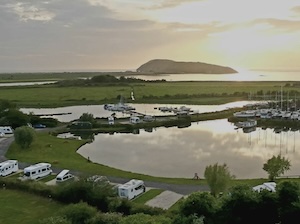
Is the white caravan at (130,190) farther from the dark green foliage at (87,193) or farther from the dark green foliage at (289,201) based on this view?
the dark green foliage at (289,201)

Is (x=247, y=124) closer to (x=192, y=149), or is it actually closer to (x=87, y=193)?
(x=192, y=149)

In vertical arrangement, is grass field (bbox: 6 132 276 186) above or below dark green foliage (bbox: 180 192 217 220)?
below

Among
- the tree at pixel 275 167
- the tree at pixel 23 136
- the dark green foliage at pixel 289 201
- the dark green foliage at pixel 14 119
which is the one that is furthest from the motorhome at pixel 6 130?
the dark green foliage at pixel 289 201

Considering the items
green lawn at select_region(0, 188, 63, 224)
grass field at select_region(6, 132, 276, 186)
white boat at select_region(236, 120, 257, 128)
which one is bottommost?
green lawn at select_region(0, 188, 63, 224)

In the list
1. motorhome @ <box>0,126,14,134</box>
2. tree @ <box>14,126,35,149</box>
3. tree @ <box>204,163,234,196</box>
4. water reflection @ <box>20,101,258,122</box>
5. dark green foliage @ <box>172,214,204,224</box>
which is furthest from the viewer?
water reflection @ <box>20,101,258,122</box>

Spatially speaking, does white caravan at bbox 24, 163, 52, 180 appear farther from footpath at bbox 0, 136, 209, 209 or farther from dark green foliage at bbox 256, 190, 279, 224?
dark green foliage at bbox 256, 190, 279, 224

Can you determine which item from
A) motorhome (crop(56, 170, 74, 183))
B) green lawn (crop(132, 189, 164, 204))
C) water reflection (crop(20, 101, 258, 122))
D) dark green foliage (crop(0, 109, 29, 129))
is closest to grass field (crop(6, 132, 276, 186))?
motorhome (crop(56, 170, 74, 183))

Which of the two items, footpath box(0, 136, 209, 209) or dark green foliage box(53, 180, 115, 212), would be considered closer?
dark green foliage box(53, 180, 115, 212)

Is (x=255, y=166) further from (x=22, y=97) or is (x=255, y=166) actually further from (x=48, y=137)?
(x=22, y=97)
